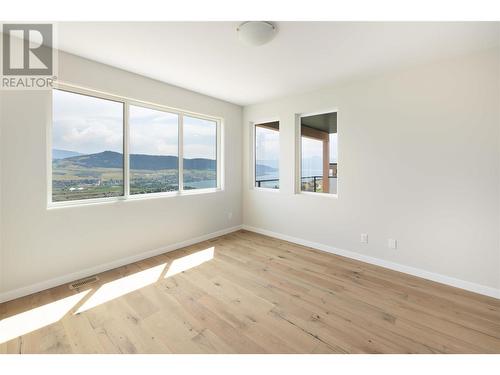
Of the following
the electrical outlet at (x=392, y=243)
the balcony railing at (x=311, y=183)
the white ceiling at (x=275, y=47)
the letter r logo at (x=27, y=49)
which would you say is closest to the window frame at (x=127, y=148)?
the letter r logo at (x=27, y=49)

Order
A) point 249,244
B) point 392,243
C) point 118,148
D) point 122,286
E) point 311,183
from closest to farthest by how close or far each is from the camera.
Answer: point 122,286 → point 392,243 → point 118,148 → point 249,244 → point 311,183

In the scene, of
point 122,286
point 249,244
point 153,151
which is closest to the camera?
point 122,286

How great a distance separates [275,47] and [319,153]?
2.09 metres

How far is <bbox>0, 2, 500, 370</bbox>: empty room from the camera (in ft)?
6.31

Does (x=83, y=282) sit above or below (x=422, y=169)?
below

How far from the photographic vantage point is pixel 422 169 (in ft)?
8.97

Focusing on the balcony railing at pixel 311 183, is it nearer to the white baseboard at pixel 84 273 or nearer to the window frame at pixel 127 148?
the window frame at pixel 127 148

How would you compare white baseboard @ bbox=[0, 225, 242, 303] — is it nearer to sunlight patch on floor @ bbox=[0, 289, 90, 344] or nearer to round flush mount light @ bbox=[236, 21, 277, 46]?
sunlight patch on floor @ bbox=[0, 289, 90, 344]

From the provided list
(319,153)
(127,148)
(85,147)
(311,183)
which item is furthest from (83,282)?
(319,153)

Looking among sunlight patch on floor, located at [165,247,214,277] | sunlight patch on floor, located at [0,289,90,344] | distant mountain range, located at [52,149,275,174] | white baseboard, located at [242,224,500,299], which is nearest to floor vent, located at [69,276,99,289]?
sunlight patch on floor, located at [0,289,90,344]

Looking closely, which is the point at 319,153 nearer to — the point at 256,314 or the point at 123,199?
the point at 256,314

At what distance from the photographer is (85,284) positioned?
101 inches

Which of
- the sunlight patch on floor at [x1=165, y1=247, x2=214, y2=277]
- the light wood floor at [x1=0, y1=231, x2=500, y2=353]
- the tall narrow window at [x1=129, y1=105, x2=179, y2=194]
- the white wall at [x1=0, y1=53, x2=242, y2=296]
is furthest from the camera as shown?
the tall narrow window at [x1=129, y1=105, x2=179, y2=194]

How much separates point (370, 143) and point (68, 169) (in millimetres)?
3932
